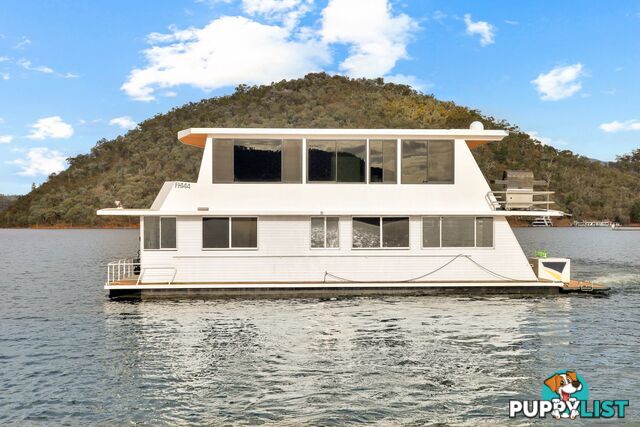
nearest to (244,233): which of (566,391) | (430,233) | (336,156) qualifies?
(336,156)

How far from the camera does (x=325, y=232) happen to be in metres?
21.6

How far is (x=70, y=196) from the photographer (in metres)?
167

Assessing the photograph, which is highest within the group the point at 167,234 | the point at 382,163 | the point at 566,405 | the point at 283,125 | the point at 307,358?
the point at 283,125

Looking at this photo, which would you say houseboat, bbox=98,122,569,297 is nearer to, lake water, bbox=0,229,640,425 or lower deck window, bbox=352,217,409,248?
lower deck window, bbox=352,217,409,248

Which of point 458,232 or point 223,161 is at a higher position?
point 223,161

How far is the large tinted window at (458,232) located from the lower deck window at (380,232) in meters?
1.47

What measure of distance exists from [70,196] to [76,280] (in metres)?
143

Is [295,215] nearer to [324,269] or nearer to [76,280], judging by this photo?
[324,269]

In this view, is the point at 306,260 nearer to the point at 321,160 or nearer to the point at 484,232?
the point at 321,160

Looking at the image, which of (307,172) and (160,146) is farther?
(160,146)

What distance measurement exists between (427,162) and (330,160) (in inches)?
145

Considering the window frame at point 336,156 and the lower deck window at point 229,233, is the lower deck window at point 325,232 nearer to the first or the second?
the window frame at point 336,156

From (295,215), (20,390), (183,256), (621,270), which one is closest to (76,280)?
(183,256)

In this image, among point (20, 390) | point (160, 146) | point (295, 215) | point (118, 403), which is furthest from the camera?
point (160, 146)
